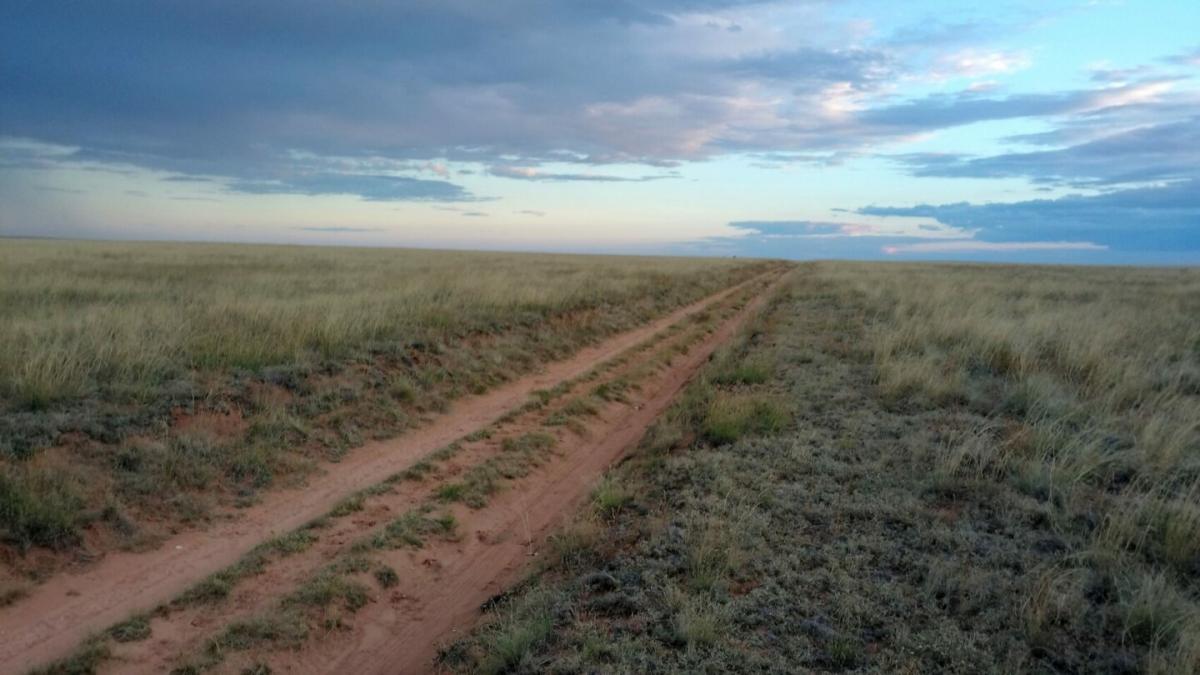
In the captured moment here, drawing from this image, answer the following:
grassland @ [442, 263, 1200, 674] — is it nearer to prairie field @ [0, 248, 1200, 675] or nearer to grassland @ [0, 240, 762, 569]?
prairie field @ [0, 248, 1200, 675]

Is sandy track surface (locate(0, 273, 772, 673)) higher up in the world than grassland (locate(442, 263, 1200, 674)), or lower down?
lower down

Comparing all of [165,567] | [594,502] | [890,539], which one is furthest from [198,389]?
[890,539]

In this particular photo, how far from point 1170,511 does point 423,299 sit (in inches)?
599

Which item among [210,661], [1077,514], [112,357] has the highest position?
[112,357]

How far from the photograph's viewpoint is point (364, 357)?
1162 centimetres

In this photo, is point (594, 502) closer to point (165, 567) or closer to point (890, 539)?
point (890, 539)

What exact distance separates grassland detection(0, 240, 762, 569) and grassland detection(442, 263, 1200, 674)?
12.5 feet

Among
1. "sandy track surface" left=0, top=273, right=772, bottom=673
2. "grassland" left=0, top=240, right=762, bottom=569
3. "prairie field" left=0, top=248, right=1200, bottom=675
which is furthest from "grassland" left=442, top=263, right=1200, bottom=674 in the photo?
"grassland" left=0, top=240, right=762, bottom=569

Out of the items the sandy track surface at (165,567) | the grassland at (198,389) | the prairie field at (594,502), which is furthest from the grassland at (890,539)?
the grassland at (198,389)

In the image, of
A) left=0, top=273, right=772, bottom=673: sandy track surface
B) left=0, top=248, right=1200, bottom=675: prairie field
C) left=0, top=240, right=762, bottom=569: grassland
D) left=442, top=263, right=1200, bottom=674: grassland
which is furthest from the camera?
left=0, top=240, right=762, bottom=569: grassland

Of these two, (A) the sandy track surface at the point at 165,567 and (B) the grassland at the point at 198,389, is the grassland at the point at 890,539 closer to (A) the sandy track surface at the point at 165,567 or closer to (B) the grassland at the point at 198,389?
(A) the sandy track surface at the point at 165,567

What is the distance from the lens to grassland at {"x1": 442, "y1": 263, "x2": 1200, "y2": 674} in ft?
14.5

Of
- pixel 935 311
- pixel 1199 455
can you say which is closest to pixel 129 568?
pixel 1199 455

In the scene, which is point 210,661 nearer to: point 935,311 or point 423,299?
point 423,299
